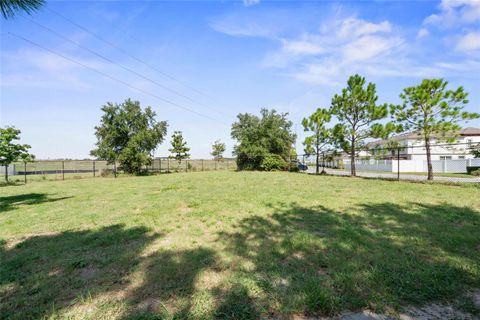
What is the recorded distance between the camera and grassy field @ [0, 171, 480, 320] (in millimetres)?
2145

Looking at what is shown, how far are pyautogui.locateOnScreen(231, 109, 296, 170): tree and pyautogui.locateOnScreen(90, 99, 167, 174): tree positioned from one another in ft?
30.1

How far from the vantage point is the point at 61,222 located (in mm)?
5184

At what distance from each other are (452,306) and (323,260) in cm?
123

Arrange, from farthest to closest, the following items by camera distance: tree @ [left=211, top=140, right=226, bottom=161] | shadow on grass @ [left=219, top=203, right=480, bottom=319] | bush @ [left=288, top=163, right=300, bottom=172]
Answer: tree @ [left=211, top=140, right=226, bottom=161] < bush @ [left=288, top=163, right=300, bottom=172] < shadow on grass @ [left=219, top=203, right=480, bottom=319]

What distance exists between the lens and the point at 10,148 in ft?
45.1

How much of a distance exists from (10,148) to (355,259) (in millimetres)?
18397

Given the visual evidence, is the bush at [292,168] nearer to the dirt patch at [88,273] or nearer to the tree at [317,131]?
the tree at [317,131]

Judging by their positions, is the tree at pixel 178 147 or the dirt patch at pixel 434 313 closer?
the dirt patch at pixel 434 313

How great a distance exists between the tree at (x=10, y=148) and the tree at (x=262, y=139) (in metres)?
16.9

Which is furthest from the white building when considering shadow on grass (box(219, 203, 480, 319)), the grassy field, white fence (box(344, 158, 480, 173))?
the grassy field

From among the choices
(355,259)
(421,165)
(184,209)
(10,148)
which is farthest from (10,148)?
(421,165)

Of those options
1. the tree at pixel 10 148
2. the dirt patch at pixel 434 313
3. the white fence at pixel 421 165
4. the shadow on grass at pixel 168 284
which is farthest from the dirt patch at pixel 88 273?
the white fence at pixel 421 165

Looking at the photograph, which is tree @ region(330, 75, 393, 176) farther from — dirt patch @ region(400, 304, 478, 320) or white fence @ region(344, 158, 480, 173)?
dirt patch @ region(400, 304, 478, 320)

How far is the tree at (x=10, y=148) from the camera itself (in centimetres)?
1338
